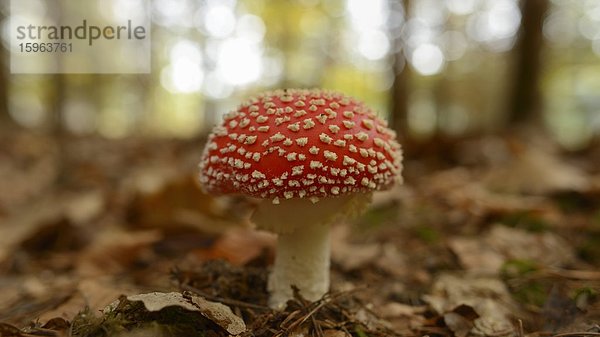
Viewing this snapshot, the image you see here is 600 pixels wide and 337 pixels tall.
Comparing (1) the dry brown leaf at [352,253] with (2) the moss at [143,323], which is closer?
(2) the moss at [143,323]

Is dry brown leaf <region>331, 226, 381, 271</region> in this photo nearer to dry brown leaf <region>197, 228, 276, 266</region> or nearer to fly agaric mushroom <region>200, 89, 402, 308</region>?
dry brown leaf <region>197, 228, 276, 266</region>

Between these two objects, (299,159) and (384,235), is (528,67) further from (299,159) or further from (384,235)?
(299,159)

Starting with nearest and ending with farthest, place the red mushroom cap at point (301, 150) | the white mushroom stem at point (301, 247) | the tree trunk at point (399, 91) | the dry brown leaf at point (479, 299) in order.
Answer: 1. the red mushroom cap at point (301, 150)
2. the dry brown leaf at point (479, 299)
3. the white mushroom stem at point (301, 247)
4. the tree trunk at point (399, 91)

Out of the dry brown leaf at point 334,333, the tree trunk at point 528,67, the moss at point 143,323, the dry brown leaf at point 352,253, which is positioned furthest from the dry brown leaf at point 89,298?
the tree trunk at point 528,67

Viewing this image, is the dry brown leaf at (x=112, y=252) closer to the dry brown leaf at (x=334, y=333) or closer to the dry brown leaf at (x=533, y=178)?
the dry brown leaf at (x=334, y=333)

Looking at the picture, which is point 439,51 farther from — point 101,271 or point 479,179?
point 101,271

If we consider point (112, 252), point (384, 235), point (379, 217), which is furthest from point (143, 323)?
point (379, 217)
